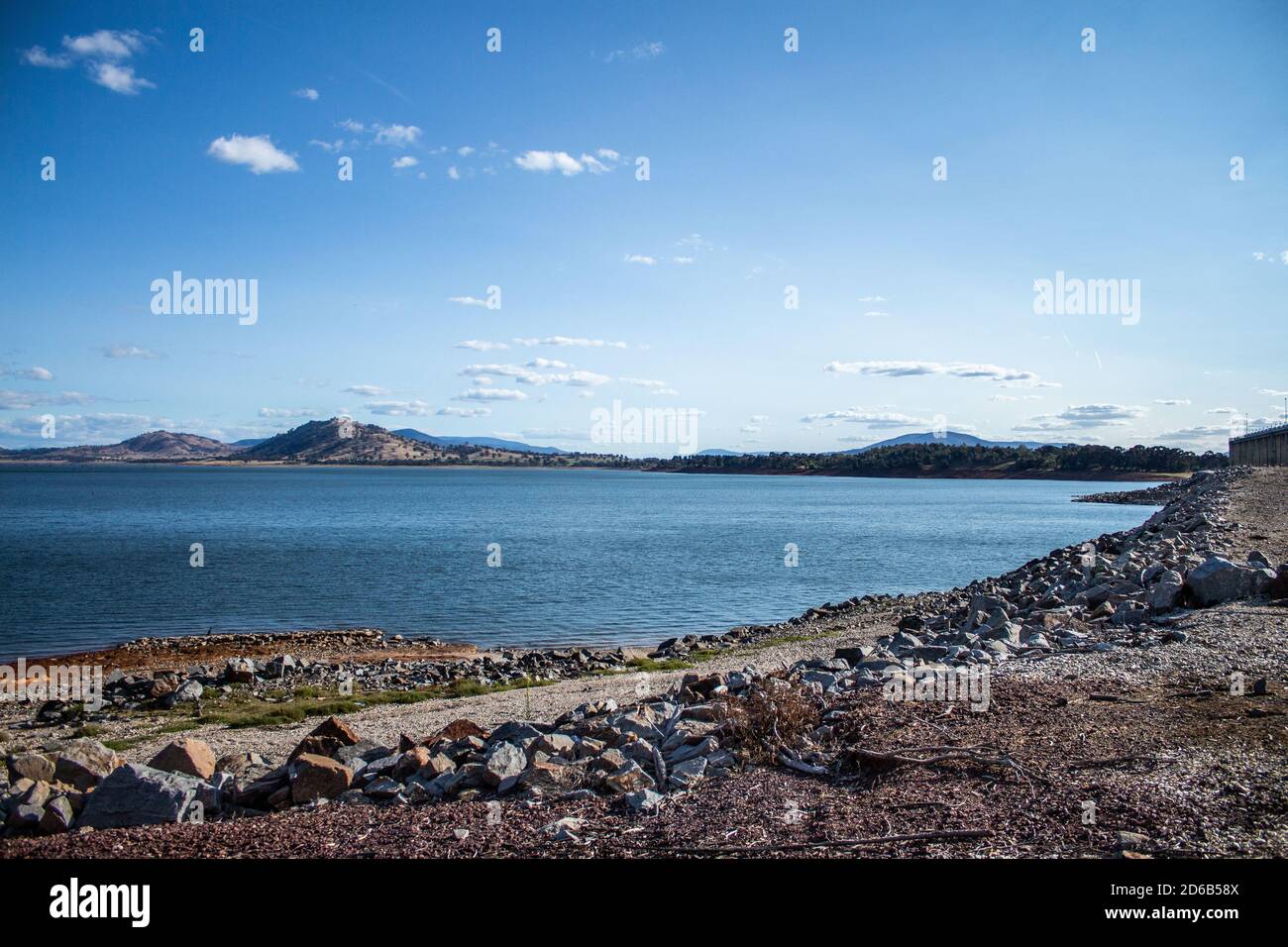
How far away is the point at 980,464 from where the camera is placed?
192500mm

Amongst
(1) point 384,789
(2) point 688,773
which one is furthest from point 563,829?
(1) point 384,789

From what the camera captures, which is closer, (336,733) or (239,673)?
(336,733)

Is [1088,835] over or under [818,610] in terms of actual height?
over

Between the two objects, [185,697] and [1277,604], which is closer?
[1277,604]

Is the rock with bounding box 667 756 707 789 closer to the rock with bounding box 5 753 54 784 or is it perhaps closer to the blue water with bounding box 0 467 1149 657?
the rock with bounding box 5 753 54 784

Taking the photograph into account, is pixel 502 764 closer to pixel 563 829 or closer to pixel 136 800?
pixel 563 829

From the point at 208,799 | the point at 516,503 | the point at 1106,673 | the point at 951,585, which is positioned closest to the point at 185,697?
the point at 208,799

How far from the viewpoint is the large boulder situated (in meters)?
13.9

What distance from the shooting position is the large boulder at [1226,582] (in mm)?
13867

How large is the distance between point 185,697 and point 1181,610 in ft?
62.0

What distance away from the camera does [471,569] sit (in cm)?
4225

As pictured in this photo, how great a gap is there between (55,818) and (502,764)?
3998 millimetres
